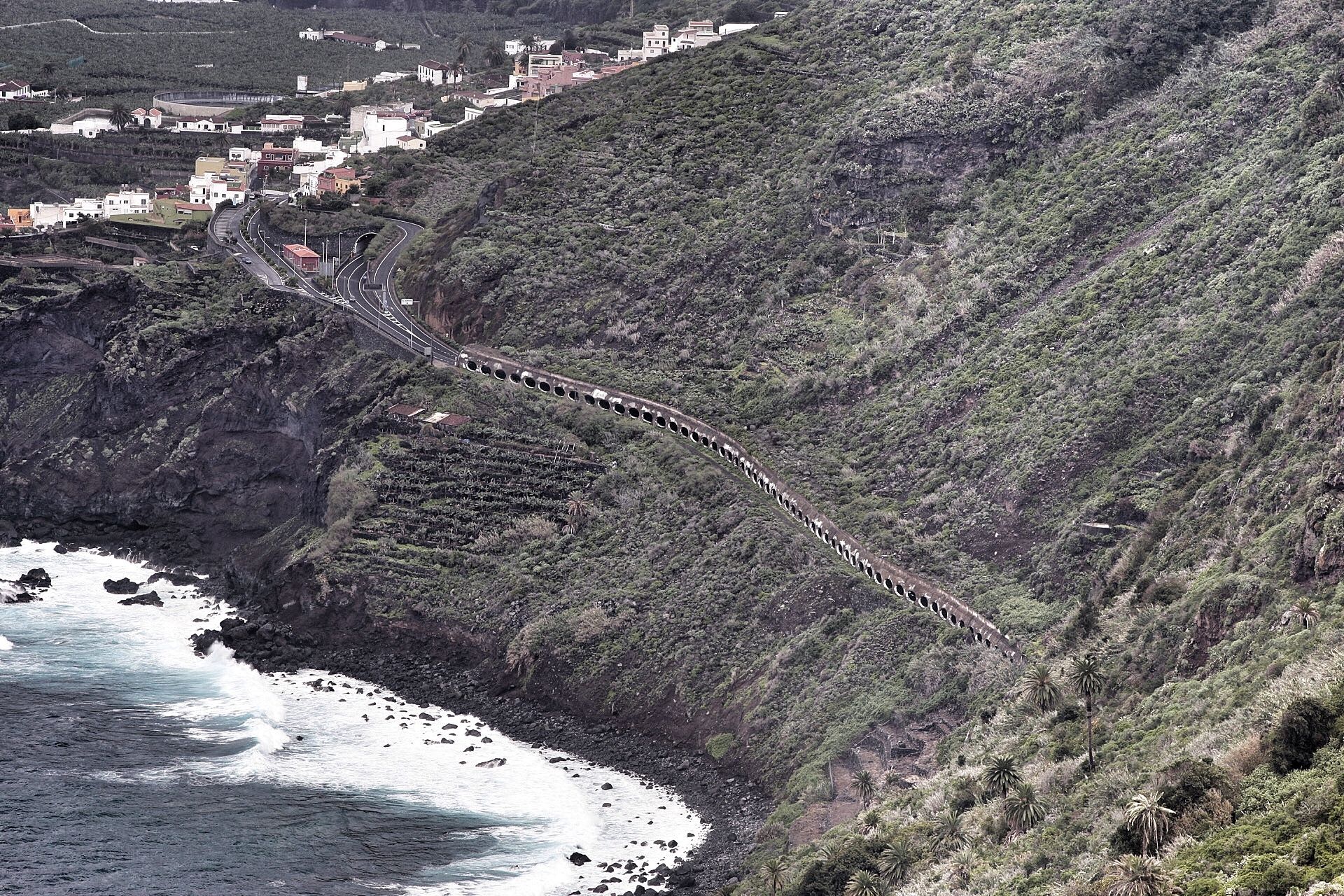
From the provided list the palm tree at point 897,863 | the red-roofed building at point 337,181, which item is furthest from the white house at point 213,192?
the palm tree at point 897,863

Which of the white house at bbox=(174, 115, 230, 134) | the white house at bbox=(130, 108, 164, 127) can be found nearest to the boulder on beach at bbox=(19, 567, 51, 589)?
the white house at bbox=(174, 115, 230, 134)

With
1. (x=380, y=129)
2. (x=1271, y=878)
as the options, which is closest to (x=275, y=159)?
(x=380, y=129)

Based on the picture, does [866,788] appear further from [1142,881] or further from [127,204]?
[127,204]

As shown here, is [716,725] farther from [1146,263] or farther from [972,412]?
[1146,263]

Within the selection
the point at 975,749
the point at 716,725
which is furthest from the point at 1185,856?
the point at 716,725

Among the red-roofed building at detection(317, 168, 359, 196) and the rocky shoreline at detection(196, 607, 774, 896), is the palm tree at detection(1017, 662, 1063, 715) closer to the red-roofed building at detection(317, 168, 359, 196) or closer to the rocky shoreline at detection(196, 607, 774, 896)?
the rocky shoreline at detection(196, 607, 774, 896)

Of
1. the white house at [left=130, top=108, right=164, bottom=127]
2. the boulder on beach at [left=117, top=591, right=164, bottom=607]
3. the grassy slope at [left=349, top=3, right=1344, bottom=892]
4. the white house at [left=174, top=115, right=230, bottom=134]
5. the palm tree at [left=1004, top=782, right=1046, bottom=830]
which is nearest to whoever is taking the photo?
the palm tree at [left=1004, top=782, right=1046, bottom=830]
